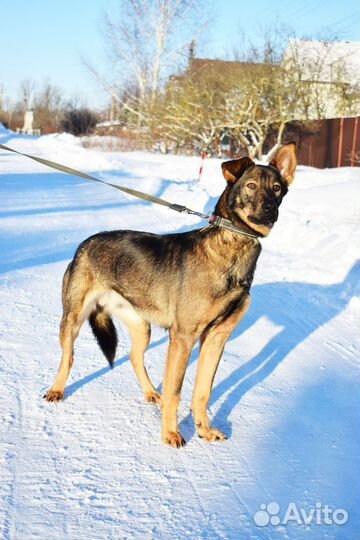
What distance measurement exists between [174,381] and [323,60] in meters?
30.1

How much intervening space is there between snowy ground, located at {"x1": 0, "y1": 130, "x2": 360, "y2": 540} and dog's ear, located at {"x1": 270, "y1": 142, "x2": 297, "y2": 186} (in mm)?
1772

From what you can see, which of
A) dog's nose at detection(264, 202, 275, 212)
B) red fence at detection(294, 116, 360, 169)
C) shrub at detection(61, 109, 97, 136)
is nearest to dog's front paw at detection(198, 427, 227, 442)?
dog's nose at detection(264, 202, 275, 212)

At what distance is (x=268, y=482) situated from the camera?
332 cm

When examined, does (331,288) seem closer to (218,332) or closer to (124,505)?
(218,332)

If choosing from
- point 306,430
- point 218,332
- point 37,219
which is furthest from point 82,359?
point 37,219

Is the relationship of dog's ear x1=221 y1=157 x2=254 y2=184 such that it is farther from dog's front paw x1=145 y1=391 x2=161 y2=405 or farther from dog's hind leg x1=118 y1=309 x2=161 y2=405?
dog's front paw x1=145 y1=391 x2=161 y2=405

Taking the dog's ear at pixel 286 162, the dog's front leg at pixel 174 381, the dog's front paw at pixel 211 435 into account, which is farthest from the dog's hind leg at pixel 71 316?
the dog's ear at pixel 286 162

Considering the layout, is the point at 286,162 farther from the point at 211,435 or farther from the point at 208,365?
the point at 211,435

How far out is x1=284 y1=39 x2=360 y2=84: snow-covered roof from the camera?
2986 centimetres

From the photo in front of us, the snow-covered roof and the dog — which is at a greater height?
the snow-covered roof

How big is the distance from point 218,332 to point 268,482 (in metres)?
1.06

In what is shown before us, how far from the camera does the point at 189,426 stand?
4.04m

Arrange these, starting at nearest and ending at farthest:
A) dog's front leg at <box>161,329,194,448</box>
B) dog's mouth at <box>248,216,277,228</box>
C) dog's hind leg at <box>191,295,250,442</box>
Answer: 1. dog's mouth at <box>248,216,277,228</box>
2. dog's front leg at <box>161,329,194,448</box>
3. dog's hind leg at <box>191,295,250,442</box>

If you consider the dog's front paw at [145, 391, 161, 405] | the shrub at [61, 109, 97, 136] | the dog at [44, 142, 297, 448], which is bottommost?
the dog's front paw at [145, 391, 161, 405]
